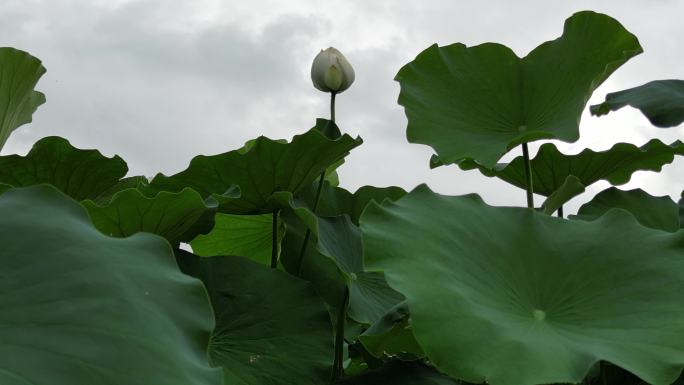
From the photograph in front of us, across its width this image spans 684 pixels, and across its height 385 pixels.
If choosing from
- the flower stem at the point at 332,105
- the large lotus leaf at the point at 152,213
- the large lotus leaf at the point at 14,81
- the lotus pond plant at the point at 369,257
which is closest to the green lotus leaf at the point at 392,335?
the lotus pond plant at the point at 369,257

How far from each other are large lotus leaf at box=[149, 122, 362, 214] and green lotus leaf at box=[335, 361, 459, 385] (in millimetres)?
245

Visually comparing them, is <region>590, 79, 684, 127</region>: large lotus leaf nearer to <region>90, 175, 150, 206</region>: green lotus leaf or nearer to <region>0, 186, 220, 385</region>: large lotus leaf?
<region>90, 175, 150, 206</region>: green lotus leaf

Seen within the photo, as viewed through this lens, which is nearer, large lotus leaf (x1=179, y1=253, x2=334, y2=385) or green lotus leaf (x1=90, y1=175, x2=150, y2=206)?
large lotus leaf (x1=179, y1=253, x2=334, y2=385)

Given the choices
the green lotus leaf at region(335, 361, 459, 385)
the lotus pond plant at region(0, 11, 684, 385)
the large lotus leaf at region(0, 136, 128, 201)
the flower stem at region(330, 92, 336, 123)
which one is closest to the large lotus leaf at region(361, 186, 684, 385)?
the lotus pond plant at region(0, 11, 684, 385)

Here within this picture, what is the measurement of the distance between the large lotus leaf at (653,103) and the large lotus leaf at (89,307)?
102 centimetres

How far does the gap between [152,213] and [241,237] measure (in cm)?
54

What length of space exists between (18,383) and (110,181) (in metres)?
0.68

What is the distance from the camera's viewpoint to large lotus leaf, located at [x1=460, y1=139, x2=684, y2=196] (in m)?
1.24

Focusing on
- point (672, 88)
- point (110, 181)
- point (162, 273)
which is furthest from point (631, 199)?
point (162, 273)

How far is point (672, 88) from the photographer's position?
1509mm

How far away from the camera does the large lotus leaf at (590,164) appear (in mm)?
1243

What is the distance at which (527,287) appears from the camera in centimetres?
83

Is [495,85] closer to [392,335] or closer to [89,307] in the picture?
[392,335]

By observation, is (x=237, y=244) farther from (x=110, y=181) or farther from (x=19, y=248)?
(x=19, y=248)
